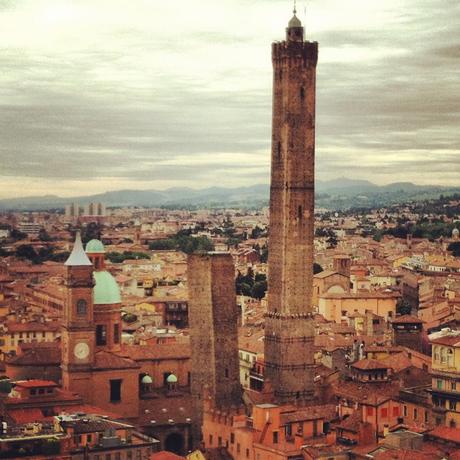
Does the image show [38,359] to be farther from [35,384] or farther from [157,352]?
[157,352]

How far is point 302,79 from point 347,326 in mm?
19087

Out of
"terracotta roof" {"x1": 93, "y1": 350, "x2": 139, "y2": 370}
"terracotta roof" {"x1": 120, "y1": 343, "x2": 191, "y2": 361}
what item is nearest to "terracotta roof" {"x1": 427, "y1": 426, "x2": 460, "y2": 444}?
"terracotta roof" {"x1": 93, "y1": 350, "x2": 139, "y2": 370}

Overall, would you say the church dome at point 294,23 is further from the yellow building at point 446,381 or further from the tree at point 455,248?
the tree at point 455,248

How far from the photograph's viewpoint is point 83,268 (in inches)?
1658

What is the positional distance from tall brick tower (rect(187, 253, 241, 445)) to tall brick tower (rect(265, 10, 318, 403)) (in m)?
1.66

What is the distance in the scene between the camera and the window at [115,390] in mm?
42531

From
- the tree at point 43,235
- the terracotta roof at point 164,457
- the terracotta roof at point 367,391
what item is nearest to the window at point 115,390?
the terracotta roof at point 367,391

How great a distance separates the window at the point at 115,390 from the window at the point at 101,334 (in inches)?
86.7

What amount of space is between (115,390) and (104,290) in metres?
3.56

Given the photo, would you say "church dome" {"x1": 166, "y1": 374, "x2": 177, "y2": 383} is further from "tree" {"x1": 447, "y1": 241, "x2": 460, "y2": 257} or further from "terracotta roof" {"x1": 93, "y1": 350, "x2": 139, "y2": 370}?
"tree" {"x1": 447, "y1": 241, "x2": 460, "y2": 257}

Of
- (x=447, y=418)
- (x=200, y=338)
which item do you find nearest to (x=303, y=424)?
(x=447, y=418)

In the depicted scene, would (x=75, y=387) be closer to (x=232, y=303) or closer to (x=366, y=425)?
(x=232, y=303)

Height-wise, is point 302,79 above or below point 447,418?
above

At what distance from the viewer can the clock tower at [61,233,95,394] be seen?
4212 centimetres
